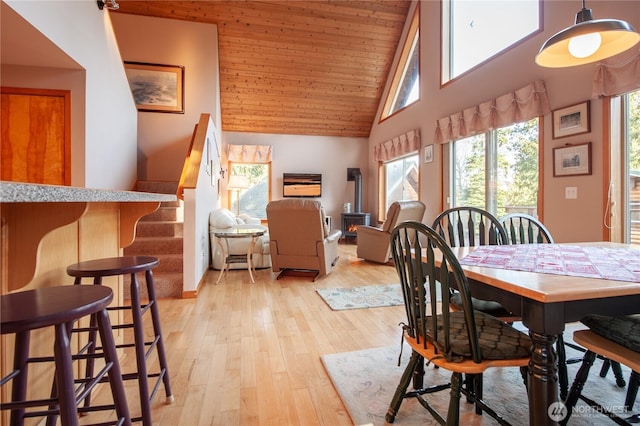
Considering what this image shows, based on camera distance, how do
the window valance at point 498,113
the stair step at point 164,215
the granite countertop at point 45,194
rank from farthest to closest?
the stair step at point 164,215 < the window valance at point 498,113 < the granite countertop at point 45,194

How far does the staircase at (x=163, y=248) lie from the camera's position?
329cm

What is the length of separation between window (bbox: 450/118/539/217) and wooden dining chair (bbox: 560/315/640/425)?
2485 mm

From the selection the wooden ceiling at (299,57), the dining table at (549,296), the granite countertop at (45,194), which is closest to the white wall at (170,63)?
the wooden ceiling at (299,57)

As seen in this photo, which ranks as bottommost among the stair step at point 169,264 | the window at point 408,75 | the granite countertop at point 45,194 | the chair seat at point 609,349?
the stair step at point 169,264

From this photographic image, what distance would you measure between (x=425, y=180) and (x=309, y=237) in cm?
259

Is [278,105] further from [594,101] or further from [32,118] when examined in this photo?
[594,101]

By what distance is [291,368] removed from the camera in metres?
1.91

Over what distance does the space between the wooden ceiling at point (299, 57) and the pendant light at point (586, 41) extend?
4746 millimetres

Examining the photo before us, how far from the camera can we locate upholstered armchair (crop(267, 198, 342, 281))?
3822 mm

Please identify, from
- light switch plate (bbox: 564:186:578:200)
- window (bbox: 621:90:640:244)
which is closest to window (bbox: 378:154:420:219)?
light switch plate (bbox: 564:186:578:200)

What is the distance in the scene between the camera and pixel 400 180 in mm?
6855

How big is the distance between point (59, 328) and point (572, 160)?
3828 mm

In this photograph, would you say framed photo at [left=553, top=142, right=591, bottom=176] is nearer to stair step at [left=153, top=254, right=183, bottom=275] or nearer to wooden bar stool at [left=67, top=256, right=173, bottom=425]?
wooden bar stool at [left=67, top=256, right=173, bottom=425]

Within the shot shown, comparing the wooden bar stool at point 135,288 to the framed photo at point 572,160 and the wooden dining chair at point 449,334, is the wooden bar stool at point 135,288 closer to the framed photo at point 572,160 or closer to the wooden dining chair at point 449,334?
the wooden dining chair at point 449,334
